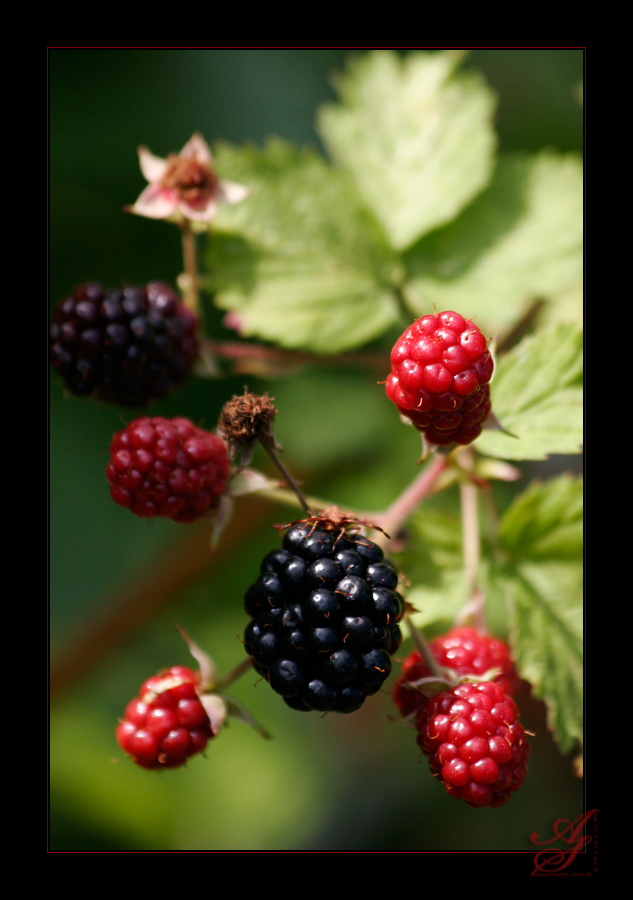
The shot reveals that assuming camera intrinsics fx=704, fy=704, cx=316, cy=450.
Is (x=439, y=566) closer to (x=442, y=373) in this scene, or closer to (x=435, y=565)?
(x=435, y=565)

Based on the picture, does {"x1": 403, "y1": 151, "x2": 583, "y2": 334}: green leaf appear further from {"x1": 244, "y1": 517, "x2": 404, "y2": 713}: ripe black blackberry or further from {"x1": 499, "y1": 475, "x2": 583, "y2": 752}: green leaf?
{"x1": 244, "y1": 517, "x2": 404, "y2": 713}: ripe black blackberry

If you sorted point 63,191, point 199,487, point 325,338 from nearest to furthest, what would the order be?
point 199,487 < point 325,338 < point 63,191

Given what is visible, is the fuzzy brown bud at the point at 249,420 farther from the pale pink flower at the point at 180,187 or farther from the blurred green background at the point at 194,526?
the blurred green background at the point at 194,526

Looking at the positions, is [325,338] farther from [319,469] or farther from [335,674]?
[335,674]

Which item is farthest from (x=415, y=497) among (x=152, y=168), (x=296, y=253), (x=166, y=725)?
(x=152, y=168)

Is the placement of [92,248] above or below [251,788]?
above

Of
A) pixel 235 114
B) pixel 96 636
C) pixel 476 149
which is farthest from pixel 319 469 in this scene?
pixel 235 114
